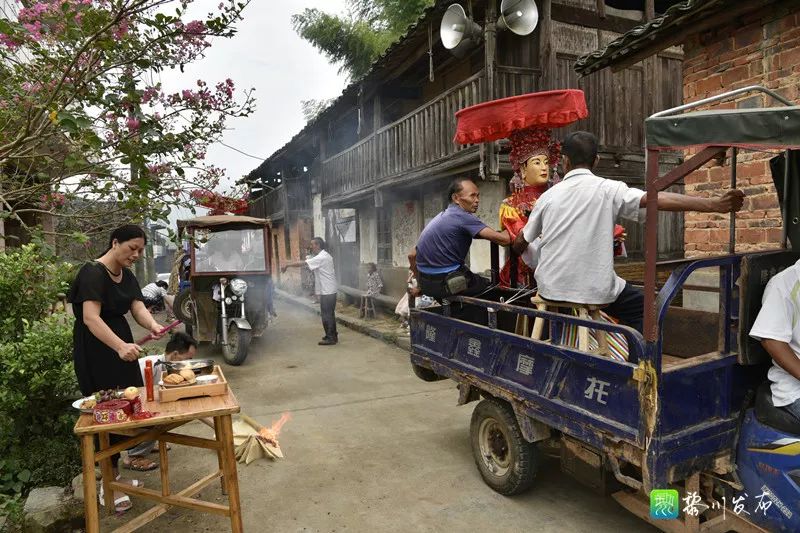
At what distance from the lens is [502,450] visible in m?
3.93

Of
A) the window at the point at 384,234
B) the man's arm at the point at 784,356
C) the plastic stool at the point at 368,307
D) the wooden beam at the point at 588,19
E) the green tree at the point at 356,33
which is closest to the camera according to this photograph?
the man's arm at the point at 784,356

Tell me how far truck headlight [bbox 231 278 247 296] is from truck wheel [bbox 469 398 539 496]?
5432 mm

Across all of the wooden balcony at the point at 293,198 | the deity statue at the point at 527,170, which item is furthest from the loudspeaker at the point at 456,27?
the wooden balcony at the point at 293,198

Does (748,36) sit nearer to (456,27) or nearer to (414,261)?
(414,261)

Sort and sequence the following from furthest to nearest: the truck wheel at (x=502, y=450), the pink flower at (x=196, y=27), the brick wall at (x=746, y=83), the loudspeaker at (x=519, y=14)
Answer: the loudspeaker at (x=519, y=14)
the brick wall at (x=746, y=83)
the truck wheel at (x=502, y=450)
the pink flower at (x=196, y=27)

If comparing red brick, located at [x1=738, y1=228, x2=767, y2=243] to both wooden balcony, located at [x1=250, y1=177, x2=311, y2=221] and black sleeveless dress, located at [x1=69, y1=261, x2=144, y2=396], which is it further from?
wooden balcony, located at [x1=250, y1=177, x2=311, y2=221]

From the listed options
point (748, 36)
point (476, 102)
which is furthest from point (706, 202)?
point (476, 102)

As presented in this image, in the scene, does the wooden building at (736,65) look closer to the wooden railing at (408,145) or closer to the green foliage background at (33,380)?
the wooden railing at (408,145)

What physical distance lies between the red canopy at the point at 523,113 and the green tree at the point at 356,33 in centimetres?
1554

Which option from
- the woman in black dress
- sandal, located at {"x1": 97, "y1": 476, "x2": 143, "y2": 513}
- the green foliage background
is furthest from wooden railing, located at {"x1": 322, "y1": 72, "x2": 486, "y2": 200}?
sandal, located at {"x1": 97, "y1": 476, "x2": 143, "y2": 513}

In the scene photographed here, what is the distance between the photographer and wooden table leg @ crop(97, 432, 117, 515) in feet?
11.4

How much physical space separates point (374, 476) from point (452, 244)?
1.93 meters

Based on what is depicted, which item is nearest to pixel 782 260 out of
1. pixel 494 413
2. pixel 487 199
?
pixel 494 413
